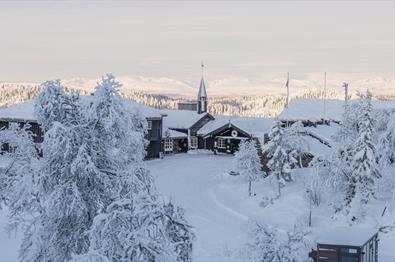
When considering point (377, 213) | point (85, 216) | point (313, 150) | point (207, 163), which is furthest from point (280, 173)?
point (85, 216)

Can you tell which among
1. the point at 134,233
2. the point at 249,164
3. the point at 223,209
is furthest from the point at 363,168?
the point at 134,233

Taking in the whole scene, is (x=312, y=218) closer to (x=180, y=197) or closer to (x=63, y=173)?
(x=180, y=197)

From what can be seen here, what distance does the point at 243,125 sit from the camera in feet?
267

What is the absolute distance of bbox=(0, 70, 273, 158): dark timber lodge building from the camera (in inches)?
2928

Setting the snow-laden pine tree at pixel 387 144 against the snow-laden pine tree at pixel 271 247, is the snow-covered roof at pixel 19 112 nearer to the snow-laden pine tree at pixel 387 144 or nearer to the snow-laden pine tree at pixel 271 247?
the snow-laden pine tree at pixel 387 144

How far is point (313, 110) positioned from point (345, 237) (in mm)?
48031

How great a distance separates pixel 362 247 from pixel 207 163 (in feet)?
139

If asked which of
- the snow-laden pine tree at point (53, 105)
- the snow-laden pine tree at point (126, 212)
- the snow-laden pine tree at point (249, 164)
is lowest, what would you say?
the snow-laden pine tree at point (249, 164)

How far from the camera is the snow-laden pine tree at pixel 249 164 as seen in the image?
5203 centimetres

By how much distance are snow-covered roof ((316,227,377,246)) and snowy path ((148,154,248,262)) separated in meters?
4.59

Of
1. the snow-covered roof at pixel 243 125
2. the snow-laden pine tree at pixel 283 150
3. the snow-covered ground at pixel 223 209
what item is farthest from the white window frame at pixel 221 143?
the snow-laden pine tree at pixel 283 150

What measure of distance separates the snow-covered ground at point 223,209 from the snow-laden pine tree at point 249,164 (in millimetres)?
1098

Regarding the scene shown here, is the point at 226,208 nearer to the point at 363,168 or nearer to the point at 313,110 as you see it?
the point at 363,168

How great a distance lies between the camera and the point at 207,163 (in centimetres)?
6956
